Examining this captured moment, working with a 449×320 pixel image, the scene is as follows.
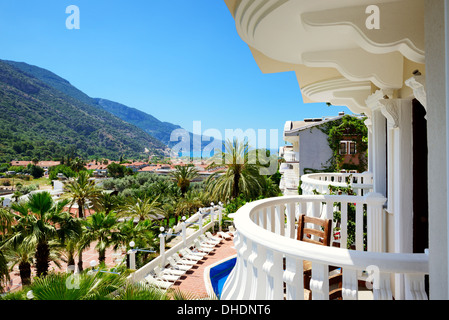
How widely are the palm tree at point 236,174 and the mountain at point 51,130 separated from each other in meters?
40.8

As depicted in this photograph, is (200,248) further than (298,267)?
Yes

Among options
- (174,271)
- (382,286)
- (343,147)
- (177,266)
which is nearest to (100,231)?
(177,266)

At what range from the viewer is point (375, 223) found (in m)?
3.55

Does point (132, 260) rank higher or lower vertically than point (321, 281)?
lower

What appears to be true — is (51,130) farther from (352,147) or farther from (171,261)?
(352,147)

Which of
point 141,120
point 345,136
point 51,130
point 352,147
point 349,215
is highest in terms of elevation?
point 141,120

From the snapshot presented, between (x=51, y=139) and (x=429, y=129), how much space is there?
60041 mm

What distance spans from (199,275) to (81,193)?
19306 millimetres

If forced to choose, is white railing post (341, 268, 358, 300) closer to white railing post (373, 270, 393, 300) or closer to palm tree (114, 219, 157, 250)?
white railing post (373, 270, 393, 300)

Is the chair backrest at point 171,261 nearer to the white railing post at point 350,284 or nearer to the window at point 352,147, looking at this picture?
the white railing post at point 350,284

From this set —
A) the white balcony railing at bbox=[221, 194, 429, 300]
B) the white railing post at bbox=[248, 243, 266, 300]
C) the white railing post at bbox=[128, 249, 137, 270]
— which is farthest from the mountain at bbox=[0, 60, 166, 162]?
the white railing post at bbox=[248, 243, 266, 300]
